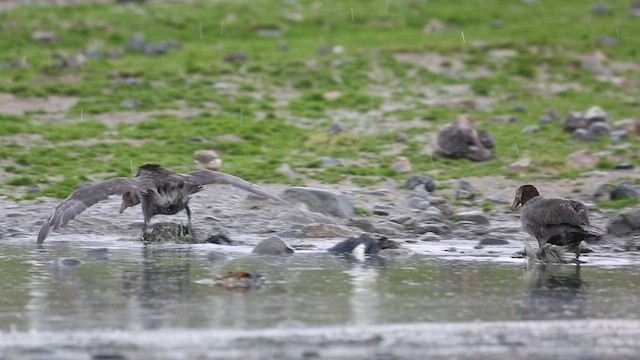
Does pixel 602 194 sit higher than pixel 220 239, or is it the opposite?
pixel 602 194

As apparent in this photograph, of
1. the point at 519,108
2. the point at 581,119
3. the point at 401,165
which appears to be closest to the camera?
the point at 401,165

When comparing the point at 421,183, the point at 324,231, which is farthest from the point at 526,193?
the point at 421,183

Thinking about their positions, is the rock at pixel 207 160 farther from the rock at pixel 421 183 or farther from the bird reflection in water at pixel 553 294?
the bird reflection in water at pixel 553 294

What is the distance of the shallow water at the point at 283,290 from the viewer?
8359mm

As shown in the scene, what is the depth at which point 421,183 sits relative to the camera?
15.0m

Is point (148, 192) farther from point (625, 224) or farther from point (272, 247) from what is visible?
point (625, 224)

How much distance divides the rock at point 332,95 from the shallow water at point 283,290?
8.62 m

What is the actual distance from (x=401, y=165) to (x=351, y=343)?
335 inches

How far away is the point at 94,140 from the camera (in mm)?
17078

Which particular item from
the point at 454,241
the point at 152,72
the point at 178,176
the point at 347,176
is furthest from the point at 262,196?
Answer: the point at 152,72

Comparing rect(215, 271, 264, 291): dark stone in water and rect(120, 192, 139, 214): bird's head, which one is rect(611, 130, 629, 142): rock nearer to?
rect(120, 192, 139, 214): bird's head

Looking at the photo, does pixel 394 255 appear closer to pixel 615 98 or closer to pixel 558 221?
pixel 558 221

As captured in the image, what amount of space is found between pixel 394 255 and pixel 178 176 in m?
2.33

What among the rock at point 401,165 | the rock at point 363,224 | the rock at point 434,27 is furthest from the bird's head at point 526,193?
the rock at point 434,27
